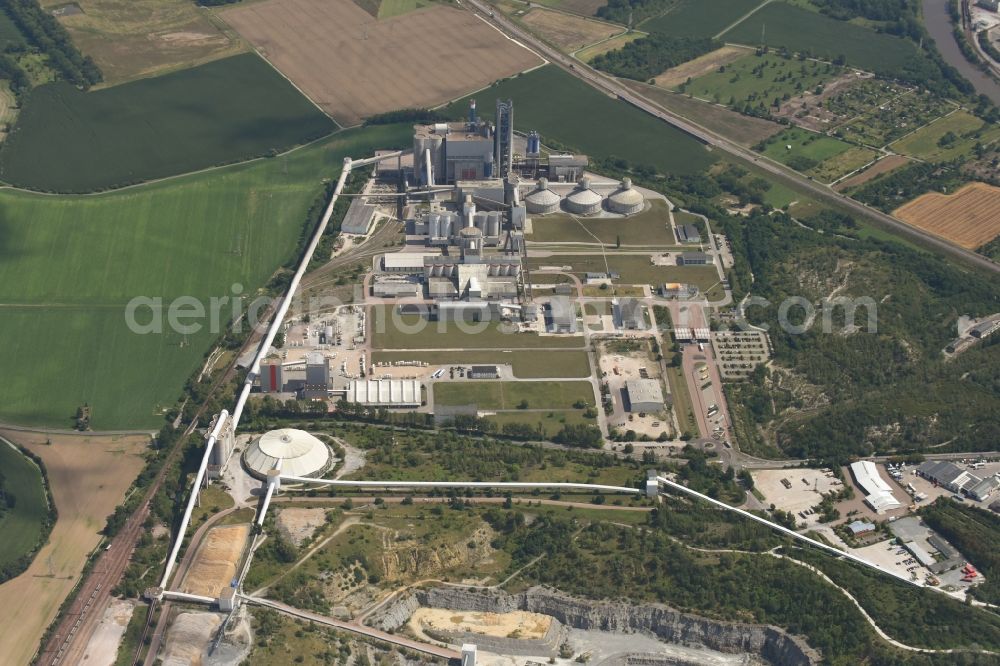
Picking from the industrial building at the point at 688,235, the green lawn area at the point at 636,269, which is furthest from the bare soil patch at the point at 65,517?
the industrial building at the point at 688,235

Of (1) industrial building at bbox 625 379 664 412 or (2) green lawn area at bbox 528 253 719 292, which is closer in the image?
(1) industrial building at bbox 625 379 664 412

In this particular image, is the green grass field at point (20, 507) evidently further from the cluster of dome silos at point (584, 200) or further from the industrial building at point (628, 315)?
the cluster of dome silos at point (584, 200)

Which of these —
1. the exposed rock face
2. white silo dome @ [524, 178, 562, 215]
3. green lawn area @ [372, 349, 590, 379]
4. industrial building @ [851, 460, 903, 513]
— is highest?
white silo dome @ [524, 178, 562, 215]

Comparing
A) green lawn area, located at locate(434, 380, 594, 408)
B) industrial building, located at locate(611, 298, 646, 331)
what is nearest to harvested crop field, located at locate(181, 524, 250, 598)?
green lawn area, located at locate(434, 380, 594, 408)

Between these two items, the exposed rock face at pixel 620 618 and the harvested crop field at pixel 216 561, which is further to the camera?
the harvested crop field at pixel 216 561

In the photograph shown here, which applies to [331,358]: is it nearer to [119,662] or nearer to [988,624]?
[119,662]

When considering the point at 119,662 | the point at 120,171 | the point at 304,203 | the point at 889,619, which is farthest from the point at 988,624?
the point at 120,171

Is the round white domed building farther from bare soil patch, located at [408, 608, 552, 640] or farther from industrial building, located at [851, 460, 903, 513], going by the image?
bare soil patch, located at [408, 608, 552, 640]
